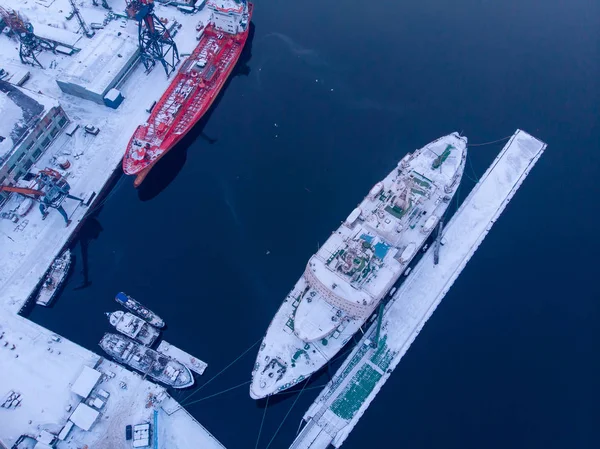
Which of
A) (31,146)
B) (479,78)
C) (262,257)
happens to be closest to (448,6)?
(479,78)

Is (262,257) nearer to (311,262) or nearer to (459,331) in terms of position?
(311,262)

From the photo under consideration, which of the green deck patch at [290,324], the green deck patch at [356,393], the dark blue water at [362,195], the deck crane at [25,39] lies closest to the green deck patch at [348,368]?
the green deck patch at [356,393]

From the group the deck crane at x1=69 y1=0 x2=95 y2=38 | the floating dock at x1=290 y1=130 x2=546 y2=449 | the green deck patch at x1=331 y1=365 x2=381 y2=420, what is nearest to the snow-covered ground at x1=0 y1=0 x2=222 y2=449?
the deck crane at x1=69 y1=0 x2=95 y2=38

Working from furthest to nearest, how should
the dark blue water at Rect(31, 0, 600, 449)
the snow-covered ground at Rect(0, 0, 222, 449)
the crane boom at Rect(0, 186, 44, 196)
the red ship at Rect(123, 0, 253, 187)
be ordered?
the red ship at Rect(123, 0, 253, 187), the crane boom at Rect(0, 186, 44, 196), the dark blue water at Rect(31, 0, 600, 449), the snow-covered ground at Rect(0, 0, 222, 449)

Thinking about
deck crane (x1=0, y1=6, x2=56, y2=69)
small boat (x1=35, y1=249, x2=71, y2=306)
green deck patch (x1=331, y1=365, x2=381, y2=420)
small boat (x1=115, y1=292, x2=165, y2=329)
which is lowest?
small boat (x1=35, y1=249, x2=71, y2=306)

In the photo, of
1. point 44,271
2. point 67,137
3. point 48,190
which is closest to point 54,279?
point 44,271

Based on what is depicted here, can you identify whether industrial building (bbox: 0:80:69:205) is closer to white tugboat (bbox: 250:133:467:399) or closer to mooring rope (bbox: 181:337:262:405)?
mooring rope (bbox: 181:337:262:405)

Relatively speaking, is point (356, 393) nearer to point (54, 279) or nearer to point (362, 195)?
point (362, 195)
